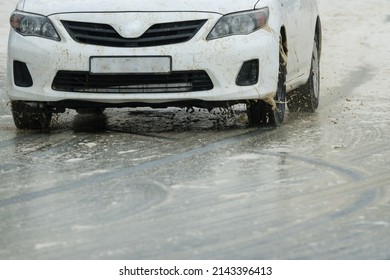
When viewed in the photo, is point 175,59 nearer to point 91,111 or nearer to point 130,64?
point 130,64

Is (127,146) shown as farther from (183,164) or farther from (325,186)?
(325,186)

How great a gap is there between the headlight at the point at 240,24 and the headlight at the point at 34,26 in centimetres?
122

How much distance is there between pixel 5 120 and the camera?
12.5 metres

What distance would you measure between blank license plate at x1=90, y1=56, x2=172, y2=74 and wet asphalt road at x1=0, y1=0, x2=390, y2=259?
515mm

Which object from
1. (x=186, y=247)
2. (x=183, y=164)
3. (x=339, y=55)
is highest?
(x=186, y=247)

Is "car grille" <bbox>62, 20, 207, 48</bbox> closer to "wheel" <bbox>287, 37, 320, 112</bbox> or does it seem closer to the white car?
the white car

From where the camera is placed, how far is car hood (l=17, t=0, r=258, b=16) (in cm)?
1095

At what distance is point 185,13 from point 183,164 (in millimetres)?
1873

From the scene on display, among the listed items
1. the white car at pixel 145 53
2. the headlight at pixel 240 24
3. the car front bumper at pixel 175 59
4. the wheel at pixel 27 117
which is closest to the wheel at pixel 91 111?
the wheel at pixel 27 117

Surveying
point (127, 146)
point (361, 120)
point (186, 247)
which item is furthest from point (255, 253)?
point (361, 120)

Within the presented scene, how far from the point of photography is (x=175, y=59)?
426 inches

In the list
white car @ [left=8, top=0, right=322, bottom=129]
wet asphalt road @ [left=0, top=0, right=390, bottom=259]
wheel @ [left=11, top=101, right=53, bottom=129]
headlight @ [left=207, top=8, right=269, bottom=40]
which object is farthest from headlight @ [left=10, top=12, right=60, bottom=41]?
headlight @ [left=207, top=8, right=269, bottom=40]

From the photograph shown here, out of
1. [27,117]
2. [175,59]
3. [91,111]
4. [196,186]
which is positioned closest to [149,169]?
[196,186]

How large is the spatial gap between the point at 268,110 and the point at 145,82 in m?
1.11
